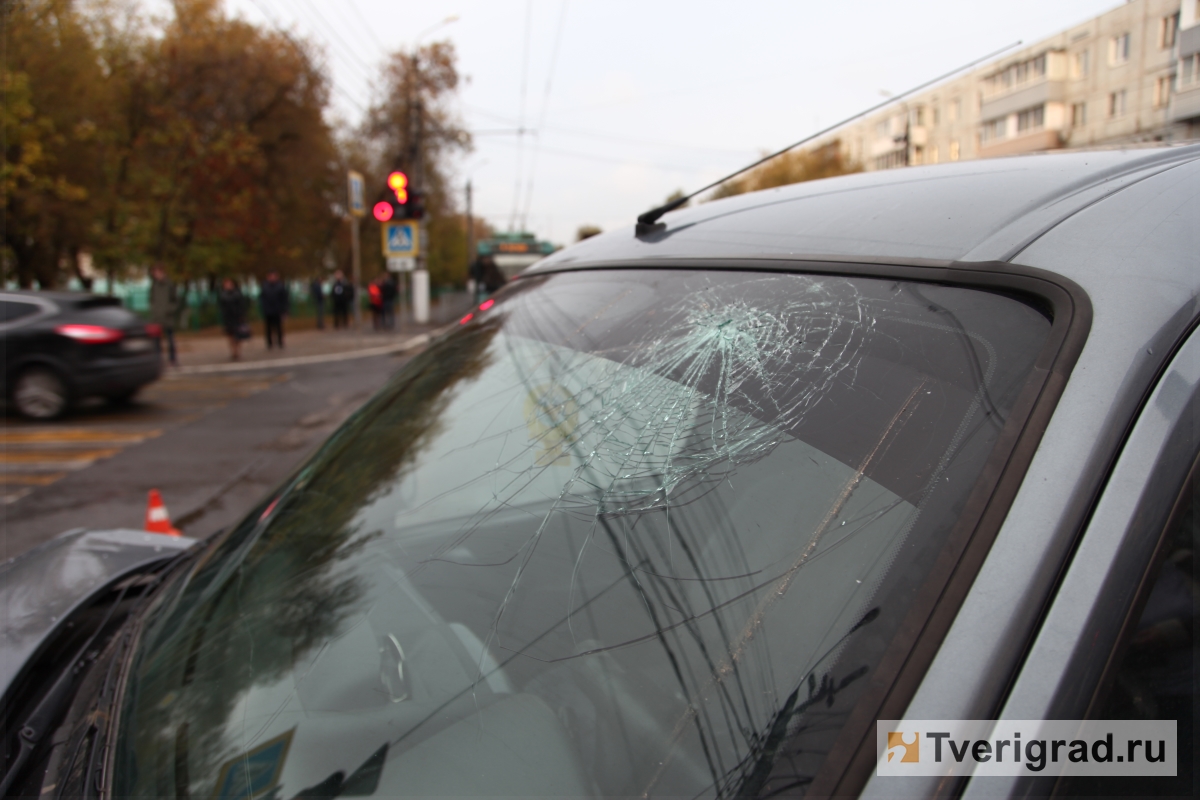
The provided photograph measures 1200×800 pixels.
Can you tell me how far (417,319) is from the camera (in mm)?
26312

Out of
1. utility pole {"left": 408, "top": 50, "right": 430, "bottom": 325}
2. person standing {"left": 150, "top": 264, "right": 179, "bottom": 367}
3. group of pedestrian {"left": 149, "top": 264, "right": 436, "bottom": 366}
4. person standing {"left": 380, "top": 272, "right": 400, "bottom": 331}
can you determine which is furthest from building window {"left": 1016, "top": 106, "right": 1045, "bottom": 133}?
person standing {"left": 380, "top": 272, "right": 400, "bottom": 331}

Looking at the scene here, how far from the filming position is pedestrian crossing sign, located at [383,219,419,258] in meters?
17.7

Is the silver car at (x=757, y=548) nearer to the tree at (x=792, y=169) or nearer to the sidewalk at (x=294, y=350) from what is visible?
the tree at (x=792, y=169)

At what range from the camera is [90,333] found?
9.98m

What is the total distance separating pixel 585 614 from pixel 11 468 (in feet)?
28.6

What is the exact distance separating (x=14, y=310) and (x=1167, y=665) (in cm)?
1218

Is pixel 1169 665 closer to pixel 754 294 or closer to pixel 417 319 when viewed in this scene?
pixel 754 294

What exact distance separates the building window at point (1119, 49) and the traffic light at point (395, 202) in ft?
49.8

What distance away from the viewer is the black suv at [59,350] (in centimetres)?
977

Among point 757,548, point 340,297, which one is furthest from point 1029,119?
point 340,297

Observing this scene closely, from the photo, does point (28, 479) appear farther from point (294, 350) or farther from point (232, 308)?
point (294, 350)

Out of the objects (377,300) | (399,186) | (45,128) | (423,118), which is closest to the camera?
(399,186)

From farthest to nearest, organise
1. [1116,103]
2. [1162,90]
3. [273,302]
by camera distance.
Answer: [273,302] → [1116,103] → [1162,90]

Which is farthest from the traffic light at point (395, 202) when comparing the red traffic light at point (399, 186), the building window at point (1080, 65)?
the building window at point (1080, 65)
